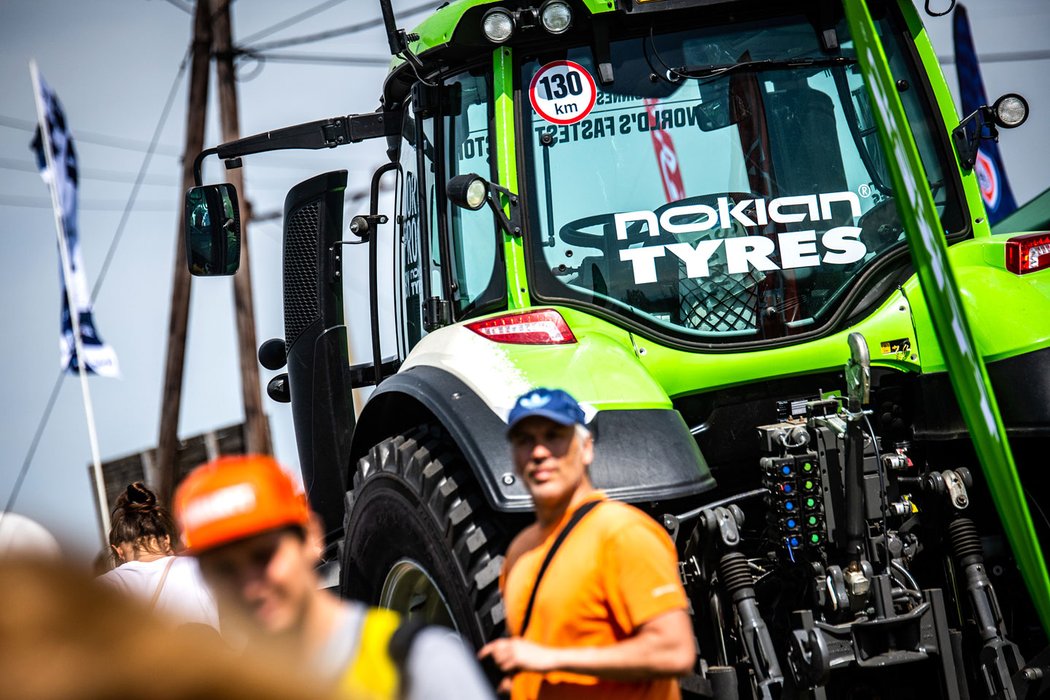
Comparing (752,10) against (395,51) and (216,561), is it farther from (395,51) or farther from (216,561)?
(216,561)

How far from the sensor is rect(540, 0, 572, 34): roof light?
4609 millimetres

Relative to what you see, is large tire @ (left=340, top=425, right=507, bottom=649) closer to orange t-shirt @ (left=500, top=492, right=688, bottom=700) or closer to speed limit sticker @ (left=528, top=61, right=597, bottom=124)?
orange t-shirt @ (left=500, top=492, right=688, bottom=700)

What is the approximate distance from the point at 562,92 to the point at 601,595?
236 centimetres

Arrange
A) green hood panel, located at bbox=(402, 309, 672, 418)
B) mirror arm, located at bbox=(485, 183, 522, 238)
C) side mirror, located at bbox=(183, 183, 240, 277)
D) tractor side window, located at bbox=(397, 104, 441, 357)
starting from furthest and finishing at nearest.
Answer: side mirror, located at bbox=(183, 183, 240, 277) → tractor side window, located at bbox=(397, 104, 441, 357) → mirror arm, located at bbox=(485, 183, 522, 238) → green hood panel, located at bbox=(402, 309, 672, 418)

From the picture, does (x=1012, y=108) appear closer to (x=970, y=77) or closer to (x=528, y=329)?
(x=528, y=329)

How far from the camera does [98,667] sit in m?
1.06

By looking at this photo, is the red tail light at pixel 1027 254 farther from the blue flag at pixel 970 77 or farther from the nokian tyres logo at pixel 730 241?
the blue flag at pixel 970 77

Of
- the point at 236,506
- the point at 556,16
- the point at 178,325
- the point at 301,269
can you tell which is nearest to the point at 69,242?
the point at 178,325

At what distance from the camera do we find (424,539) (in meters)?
4.07

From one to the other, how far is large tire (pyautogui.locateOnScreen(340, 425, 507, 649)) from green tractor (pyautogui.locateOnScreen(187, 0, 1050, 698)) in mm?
12

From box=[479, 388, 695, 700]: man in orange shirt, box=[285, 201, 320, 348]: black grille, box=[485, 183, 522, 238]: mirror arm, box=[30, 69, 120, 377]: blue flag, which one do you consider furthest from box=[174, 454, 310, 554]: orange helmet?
box=[30, 69, 120, 377]: blue flag

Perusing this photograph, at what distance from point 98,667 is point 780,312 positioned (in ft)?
12.4

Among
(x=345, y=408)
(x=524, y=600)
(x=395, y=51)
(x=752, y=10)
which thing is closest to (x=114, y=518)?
(x=345, y=408)

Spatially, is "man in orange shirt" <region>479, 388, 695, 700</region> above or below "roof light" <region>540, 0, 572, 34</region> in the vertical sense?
below
